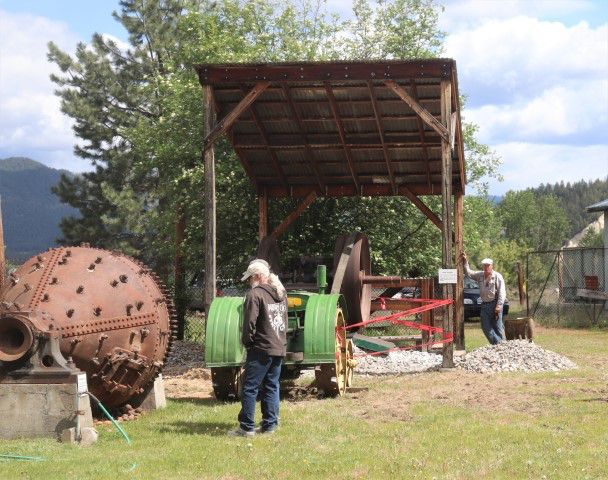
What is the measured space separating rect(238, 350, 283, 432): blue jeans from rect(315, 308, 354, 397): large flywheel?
234 centimetres

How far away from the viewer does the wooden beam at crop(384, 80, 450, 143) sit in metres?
15.6

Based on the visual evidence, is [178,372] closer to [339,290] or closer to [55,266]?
[339,290]

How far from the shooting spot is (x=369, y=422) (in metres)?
10.6

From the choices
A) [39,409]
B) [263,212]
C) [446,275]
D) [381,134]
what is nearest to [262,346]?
[39,409]

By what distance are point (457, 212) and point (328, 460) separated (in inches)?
498

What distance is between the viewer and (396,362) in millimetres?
16641

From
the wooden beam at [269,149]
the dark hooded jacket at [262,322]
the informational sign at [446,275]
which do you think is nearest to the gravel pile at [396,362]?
the informational sign at [446,275]

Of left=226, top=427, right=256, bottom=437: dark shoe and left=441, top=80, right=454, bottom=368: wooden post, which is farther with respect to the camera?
left=441, top=80, right=454, bottom=368: wooden post

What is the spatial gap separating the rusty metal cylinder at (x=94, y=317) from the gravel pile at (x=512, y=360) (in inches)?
225

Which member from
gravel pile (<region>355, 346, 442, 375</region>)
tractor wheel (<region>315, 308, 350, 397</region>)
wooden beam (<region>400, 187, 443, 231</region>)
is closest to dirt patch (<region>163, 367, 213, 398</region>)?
tractor wheel (<region>315, 308, 350, 397</region>)

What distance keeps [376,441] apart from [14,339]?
Result: 389 cm

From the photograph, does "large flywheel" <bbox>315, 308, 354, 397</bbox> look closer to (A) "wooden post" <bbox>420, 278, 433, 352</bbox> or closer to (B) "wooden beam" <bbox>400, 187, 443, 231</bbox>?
(A) "wooden post" <bbox>420, 278, 433, 352</bbox>

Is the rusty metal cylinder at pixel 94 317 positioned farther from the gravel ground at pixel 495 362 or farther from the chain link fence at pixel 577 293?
the chain link fence at pixel 577 293

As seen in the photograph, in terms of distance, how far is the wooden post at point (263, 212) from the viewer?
816 inches
